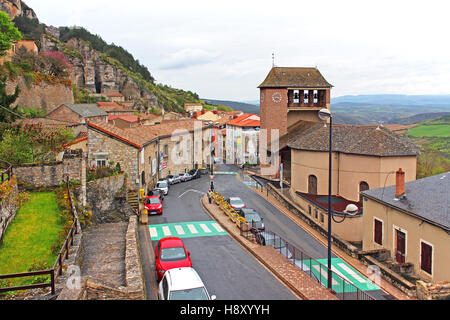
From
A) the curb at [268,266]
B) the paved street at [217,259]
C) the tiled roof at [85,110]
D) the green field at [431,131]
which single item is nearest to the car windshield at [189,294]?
the paved street at [217,259]

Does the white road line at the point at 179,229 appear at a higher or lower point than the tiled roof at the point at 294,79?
lower

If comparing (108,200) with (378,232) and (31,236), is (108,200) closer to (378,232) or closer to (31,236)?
(31,236)

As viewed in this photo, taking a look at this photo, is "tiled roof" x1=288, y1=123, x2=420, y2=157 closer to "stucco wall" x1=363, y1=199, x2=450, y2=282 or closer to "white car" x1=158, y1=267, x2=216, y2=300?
"stucco wall" x1=363, y1=199, x2=450, y2=282

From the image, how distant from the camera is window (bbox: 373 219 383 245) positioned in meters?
23.7

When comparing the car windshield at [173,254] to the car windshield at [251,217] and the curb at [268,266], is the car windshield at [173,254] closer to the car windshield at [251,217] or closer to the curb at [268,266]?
the curb at [268,266]

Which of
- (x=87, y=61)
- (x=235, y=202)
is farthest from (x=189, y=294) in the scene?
(x=87, y=61)

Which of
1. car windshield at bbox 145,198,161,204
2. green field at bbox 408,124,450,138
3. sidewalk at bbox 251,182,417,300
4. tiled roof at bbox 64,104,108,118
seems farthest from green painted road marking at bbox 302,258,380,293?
green field at bbox 408,124,450,138

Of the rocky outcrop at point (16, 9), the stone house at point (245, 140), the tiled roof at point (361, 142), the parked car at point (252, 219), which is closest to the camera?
the parked car at point (252, 219)

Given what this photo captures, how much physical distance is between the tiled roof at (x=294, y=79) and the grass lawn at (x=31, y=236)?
3475cm

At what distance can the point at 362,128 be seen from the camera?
3581 centimetres

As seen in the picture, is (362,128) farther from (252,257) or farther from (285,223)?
(252,257)

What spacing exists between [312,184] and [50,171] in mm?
23989

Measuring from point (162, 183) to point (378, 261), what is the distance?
79.8 ft

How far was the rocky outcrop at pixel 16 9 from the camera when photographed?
9882 centimetres
